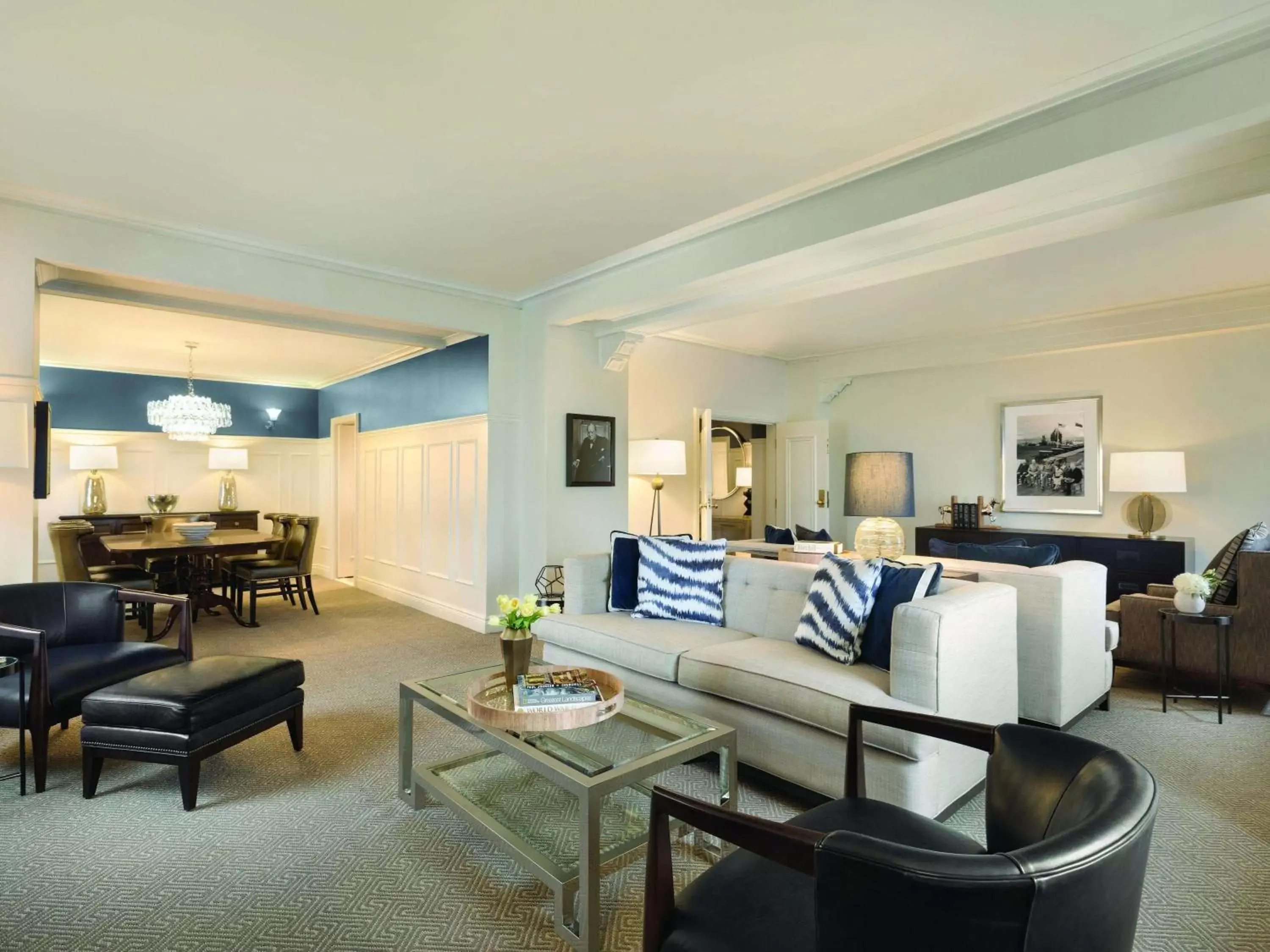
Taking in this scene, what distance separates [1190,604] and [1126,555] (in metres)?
2.17

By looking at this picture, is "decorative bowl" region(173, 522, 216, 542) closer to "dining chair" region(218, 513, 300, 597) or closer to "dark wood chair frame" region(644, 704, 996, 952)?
"dining chair" region(218, 513, 300, 597)

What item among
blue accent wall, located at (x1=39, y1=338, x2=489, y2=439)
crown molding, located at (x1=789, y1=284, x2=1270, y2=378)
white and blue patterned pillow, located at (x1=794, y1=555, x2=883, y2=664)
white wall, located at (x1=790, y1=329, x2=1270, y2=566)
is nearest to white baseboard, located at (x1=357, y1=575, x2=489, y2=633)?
blue accent wall, located at (x1=39, y1=338, x2=489, y2=439)

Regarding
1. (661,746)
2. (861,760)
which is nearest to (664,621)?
(661,746)

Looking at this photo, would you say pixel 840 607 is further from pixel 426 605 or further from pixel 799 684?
pixel 426 605

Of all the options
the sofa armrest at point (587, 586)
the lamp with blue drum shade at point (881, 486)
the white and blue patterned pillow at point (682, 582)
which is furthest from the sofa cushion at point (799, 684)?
the lamp with blue drum shade at point (881, 486)

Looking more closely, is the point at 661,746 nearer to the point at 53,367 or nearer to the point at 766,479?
the point at 766,479

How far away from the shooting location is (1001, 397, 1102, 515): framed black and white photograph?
6.01 meters

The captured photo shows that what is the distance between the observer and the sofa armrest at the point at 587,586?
3822mm

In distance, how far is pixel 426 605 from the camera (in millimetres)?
6340

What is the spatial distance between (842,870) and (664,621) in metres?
2.59

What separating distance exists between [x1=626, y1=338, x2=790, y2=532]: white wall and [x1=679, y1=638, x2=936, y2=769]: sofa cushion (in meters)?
3.42

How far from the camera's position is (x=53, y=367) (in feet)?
25.5

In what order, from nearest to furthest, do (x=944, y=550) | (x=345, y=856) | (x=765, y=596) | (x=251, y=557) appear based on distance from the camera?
1. (x=345, y=856)
2. (x=765, y=596)
3. (x=944, y=550)
4. (x=251, y=557)

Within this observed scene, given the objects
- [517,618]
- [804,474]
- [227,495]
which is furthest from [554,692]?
[227,495]
